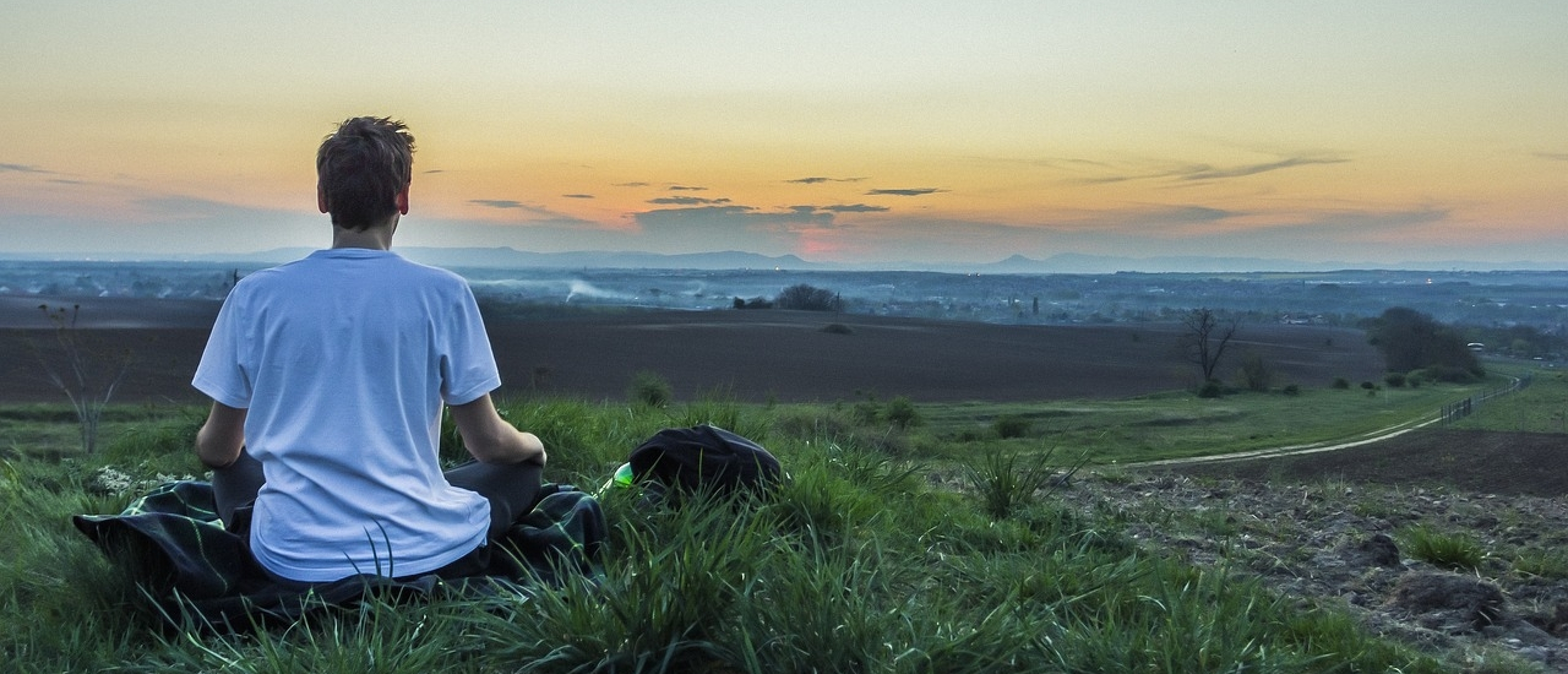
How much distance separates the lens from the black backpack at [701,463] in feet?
11.8

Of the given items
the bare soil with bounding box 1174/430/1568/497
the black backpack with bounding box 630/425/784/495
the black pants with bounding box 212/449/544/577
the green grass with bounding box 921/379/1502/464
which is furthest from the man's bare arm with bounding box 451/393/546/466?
the green grass with bounding box 921/379/1502/464

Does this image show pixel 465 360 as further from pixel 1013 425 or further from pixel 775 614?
pixel 1013 425

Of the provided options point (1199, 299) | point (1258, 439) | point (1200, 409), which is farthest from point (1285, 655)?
point (1199, 299)

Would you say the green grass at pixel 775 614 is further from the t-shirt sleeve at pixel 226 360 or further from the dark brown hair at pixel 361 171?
the dark brown hair at pixel 361 171

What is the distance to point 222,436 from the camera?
269 centimetres

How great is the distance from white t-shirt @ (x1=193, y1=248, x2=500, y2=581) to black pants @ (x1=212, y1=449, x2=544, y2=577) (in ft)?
1.01

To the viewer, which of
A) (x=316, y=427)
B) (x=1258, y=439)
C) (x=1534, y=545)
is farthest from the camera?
(x=1258, y=439)

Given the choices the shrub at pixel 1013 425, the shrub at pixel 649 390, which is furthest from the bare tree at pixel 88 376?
the shrub at pixel 1013 425

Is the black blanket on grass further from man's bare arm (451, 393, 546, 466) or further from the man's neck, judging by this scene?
the man's neck

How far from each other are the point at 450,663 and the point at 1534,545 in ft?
17.2

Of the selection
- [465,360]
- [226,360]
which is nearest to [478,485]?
[465,360]

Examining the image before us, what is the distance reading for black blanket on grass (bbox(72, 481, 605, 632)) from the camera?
8.49ft

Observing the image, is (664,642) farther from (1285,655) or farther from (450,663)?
(1285,655)

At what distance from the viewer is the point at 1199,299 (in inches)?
2822
